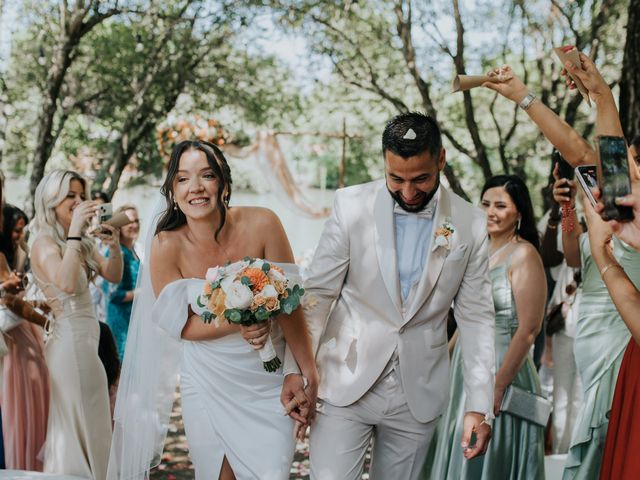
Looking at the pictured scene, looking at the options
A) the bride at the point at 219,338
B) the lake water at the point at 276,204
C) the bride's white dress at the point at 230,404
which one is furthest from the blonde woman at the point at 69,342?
the lake water at the point at 276,204

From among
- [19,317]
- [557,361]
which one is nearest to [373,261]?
[19,317]

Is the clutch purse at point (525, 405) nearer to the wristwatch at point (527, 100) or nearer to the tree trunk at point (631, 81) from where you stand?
the wristwatch at point (527, 100)

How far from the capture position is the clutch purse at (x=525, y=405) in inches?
191

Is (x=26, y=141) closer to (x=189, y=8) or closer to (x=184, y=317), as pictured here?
(x=189, y=8)

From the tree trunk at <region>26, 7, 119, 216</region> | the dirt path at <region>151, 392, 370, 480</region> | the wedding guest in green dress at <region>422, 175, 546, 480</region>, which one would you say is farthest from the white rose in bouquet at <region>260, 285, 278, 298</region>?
the tree trunk at <region>26, 7, 119, 216</region>

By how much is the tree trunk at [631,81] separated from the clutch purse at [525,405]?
3.41m

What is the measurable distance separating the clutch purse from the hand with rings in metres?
1.80

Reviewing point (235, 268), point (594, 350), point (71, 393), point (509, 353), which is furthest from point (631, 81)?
point (71, 393)

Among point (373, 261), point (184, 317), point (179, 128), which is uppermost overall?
point (179, 128)

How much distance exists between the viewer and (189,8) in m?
16.0

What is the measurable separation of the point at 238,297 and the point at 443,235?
3.19 feet

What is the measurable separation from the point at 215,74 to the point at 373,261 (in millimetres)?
14782

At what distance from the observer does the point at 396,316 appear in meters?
3.66

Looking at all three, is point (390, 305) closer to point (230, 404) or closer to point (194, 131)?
point (230, 404)
